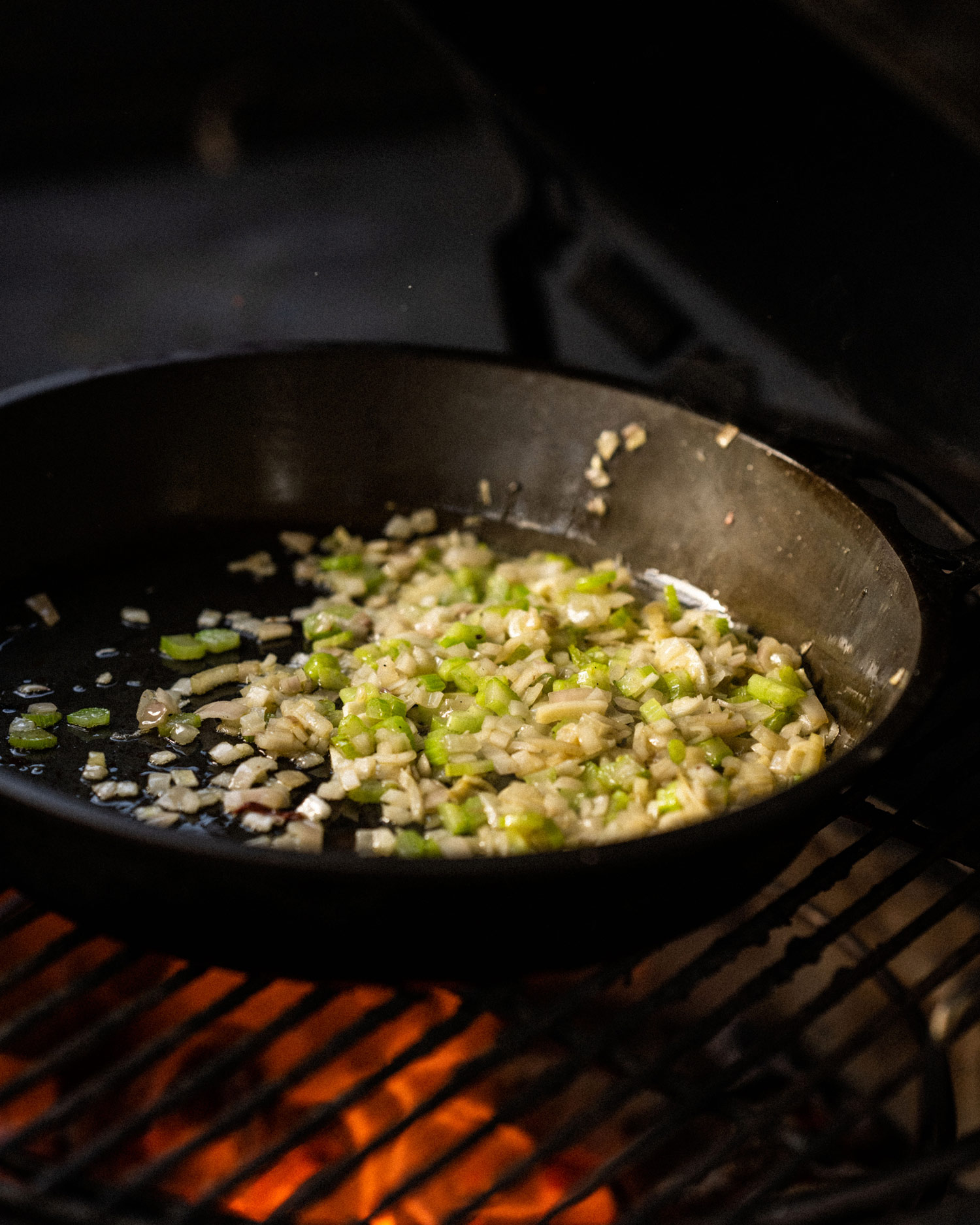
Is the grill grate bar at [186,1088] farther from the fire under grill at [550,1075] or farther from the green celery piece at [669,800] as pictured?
the green celery piece at [669,800]

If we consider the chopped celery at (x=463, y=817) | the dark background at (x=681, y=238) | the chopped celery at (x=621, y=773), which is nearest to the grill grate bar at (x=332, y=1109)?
the chopped celery at (x=463, y=817)

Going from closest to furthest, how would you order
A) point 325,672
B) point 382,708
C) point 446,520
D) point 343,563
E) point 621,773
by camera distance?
point 621,773 < point 382,708 < point 325,672 < point 343,563 < point 446,520

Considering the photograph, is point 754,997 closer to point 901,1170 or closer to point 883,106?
point 901,1170

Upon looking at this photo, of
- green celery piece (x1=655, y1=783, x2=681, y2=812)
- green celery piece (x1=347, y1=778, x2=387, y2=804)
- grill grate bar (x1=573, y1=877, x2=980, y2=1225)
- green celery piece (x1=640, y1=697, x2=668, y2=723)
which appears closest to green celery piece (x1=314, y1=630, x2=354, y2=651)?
green celery piece (x1=347, y1=778, x2=387, y2=804)

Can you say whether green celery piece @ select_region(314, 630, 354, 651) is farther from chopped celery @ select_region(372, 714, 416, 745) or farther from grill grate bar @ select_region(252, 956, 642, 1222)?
grill grate bar @ select_region(252, 956, 642, 1222)

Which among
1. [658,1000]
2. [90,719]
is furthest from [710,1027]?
[90,719]

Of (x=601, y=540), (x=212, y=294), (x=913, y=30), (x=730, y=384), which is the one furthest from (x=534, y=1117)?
(x=212, y=294)

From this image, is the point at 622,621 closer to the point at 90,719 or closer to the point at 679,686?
the point at 679,686
